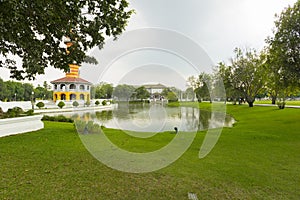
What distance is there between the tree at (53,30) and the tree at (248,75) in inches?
1236

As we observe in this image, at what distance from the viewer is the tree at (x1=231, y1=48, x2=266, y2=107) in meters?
32.6

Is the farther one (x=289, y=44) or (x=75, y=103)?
(x=75, y=103)

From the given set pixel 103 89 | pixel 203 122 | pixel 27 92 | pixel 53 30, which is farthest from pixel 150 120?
pixel 27 92

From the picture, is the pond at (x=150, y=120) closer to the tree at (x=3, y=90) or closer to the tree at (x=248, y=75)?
the tree at (x=248, y=75)

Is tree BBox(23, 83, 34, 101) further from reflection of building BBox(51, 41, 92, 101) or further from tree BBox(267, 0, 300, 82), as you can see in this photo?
tree BBox(267, 0, 300, 82)

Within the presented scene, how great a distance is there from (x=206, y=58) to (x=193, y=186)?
11.0 ft

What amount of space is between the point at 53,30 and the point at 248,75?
3321 cm

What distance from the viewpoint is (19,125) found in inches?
334

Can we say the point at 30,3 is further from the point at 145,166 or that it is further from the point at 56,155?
the point at 145,166

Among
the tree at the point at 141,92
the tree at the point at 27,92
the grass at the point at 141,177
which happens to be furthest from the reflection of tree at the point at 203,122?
the tree at the point at 27,92

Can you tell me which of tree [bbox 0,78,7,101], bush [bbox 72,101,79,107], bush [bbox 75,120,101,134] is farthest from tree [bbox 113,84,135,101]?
tree [bbox 0,78,7,101]

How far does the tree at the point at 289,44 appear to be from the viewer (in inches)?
481

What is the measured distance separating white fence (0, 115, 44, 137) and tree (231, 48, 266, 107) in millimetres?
31794

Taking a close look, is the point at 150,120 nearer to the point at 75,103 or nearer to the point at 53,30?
the point at 53,30
